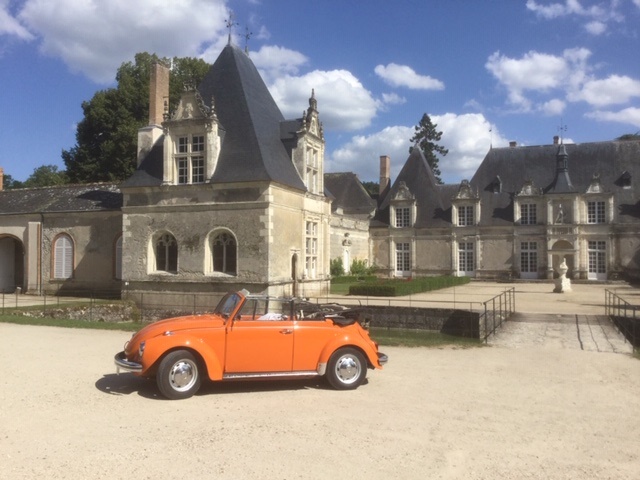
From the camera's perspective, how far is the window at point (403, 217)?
41.6 meters

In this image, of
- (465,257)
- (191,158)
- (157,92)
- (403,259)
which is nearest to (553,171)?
(465,257)

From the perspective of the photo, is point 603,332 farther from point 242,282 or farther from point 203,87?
point 203,87

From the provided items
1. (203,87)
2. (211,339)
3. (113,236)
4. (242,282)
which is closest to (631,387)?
(211,339)

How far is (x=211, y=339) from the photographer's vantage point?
25.5 feet

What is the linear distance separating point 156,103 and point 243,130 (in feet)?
20.6

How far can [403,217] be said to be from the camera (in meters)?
41.8

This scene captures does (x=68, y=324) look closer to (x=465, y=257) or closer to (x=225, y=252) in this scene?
(x=225, y=252)

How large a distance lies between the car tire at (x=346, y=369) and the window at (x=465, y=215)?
33.5 m

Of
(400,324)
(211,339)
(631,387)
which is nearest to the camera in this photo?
(211,339)

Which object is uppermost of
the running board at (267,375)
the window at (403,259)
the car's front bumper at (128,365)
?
the window at (403,259)

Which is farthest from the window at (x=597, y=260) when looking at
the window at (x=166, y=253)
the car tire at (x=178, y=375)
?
→ the car tire at (x=178, y=375)

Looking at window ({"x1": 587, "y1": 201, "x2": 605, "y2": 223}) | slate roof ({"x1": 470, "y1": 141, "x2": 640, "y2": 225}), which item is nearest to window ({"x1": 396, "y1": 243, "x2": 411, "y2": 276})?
slate roof ({"x1": 470, "y1": 141, "x2": 640, "y2": 225})

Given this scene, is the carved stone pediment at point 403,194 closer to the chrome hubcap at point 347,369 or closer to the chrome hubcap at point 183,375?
the chrome hubcap at point 347,369

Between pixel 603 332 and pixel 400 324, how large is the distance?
5952 mm
